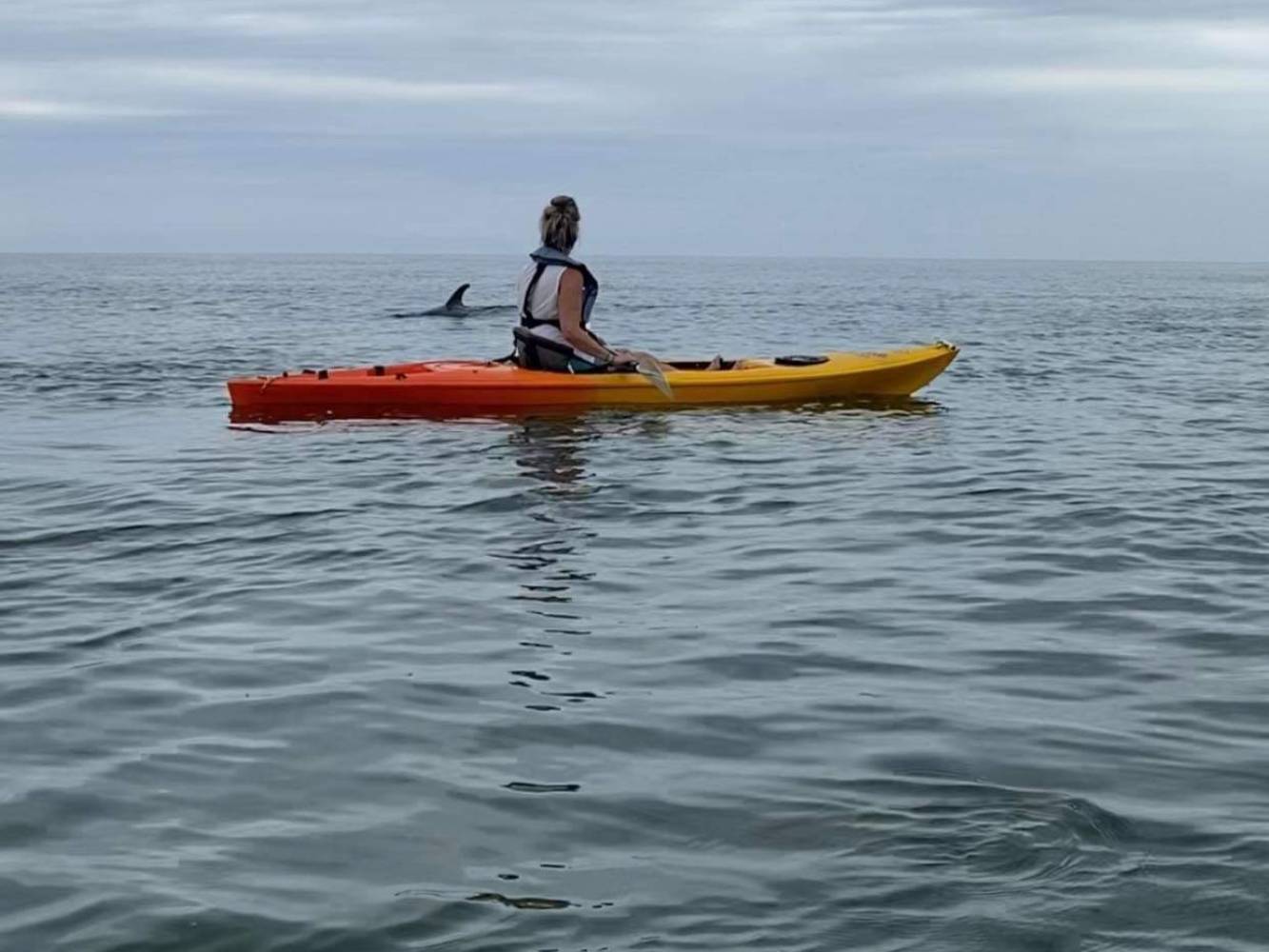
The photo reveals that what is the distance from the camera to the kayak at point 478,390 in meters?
14.5

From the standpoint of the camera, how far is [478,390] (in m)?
14.5

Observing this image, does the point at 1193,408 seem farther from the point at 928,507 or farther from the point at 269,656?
the point at 269,656

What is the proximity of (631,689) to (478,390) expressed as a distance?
8423 millimetres

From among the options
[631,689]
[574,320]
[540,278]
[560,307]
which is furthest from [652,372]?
[631,689]

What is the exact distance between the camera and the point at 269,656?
6793 millimetres

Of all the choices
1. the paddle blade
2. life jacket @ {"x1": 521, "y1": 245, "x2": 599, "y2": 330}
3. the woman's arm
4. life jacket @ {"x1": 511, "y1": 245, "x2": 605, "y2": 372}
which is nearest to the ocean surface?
the paddle blade

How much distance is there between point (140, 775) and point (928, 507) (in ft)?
20.5

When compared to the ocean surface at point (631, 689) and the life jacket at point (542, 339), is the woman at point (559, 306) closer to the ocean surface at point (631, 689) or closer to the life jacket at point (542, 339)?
the life jacket at point (542, 339)

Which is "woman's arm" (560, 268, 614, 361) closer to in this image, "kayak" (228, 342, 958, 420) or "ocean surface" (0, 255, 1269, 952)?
"kayak" (228, 342, 958, 420)

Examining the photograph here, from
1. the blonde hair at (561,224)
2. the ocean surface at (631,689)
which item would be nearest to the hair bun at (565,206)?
the blonde hair at (561,224)

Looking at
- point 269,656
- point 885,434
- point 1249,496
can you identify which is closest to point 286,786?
point 269,656

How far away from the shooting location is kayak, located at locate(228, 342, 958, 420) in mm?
14469

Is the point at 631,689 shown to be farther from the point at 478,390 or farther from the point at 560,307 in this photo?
the point at 478,390

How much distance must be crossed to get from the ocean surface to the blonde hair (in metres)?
1.52
